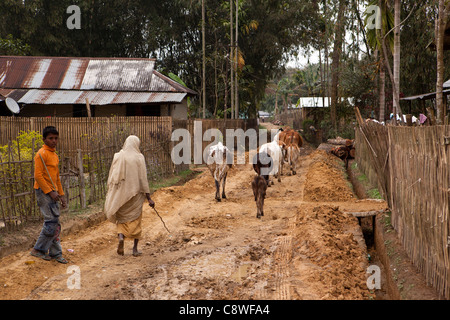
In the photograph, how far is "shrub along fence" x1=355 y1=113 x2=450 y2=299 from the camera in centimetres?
440

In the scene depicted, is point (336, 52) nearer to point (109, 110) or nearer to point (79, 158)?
point (109, 110)

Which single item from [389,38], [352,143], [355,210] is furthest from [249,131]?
[355,210]

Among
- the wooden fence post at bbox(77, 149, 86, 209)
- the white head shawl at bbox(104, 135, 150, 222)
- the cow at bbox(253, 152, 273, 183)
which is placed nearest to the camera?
the white head shawl at bbox(104, 135, 150, 222)

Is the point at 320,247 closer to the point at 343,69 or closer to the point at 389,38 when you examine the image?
the point at 389,38

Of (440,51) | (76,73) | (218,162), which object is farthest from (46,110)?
(440,51)

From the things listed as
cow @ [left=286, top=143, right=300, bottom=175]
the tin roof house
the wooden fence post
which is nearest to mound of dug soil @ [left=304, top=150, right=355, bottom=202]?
cow @ [left=286, top=143, right=300, bottom=175]

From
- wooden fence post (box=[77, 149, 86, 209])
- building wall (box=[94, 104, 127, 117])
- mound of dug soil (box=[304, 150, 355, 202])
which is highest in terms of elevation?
building wall (box=[94, 104, 127, 117])

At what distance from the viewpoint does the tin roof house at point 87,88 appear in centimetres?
2016

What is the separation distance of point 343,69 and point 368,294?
25.0m

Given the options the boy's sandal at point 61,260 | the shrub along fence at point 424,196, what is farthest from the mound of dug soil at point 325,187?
the boy's sandal at point 61,260

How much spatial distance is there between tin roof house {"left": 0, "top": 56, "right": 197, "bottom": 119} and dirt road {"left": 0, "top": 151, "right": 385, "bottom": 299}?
10.8 m

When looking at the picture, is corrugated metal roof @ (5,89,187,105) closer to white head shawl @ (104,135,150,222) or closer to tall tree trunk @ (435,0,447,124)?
tall tree trunk @ (435,0,447,124)

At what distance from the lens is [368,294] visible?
17.9ft

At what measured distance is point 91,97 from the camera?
2031cm
